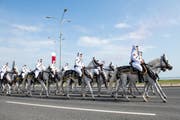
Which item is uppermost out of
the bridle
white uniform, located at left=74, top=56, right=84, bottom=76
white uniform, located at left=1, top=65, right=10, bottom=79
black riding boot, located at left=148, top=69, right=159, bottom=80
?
white uniform, located at left=1, top=65, right=10, bottom=79

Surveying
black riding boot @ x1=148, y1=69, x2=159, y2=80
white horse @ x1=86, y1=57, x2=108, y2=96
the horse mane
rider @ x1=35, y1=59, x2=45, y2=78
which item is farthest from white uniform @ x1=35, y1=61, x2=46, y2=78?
black riding boot @ x1=148, y1=69, x2=159, y2=80

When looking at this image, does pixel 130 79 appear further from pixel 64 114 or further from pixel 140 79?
pixel 64 114

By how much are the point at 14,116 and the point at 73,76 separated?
1096cm

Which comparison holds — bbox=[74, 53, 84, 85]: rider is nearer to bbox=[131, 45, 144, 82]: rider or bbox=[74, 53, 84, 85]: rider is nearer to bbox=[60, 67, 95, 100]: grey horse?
bbox=[60, 67, 95, 100]: grey horse

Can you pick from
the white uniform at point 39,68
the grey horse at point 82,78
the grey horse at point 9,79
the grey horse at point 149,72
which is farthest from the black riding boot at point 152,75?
the grey horse at point 9,79

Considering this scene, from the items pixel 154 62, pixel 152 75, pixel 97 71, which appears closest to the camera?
pixel 152 75

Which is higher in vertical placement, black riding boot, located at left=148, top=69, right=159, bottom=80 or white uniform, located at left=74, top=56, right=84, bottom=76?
white uniform, located at left=74, top=56, right=84, bottom=76

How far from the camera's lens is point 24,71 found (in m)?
31.6

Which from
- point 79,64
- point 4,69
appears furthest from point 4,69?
point 79,64

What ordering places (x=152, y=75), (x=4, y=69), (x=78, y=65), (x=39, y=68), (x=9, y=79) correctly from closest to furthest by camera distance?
(x=152, y=75) → (x=78, y=65) → (x=39, y=68) → (x=9, y=79) → (x=4, y=69)

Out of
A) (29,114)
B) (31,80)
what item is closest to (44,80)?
(31,80)

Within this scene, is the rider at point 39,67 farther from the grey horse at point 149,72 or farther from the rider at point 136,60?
the rider at point 136,60

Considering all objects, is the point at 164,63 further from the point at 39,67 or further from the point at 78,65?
the point at 39,67

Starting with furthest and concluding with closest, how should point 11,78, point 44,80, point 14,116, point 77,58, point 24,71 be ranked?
point 24,71
point 11,78
point 44,80
point 77,58
point 14,116
